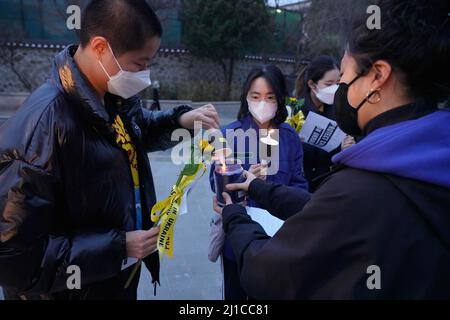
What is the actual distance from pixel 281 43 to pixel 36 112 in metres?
16.0

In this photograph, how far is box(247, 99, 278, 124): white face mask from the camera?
7.75 ft

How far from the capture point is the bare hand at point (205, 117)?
1.93 metres

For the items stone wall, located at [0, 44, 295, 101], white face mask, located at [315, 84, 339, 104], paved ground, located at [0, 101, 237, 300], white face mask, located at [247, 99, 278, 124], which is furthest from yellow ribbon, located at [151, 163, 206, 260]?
stone wall, located at [0, 44, 295, 101]

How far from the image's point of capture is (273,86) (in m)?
2.39

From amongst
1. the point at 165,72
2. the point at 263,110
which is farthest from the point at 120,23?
the point at 165,72

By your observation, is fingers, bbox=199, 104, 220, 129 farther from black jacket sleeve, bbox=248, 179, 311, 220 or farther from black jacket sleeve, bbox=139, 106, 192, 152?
black jacket sleeve, bbox=248, 179, 311, 220

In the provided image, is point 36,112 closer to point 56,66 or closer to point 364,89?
point 56,66

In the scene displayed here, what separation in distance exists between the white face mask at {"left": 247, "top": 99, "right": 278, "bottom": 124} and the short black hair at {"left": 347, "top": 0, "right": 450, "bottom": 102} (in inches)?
53.3

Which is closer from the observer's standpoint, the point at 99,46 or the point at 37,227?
the point at 37,227

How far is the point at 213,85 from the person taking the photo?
42.8 ft

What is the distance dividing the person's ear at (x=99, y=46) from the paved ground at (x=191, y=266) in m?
2.00

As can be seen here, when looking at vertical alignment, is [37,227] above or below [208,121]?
below

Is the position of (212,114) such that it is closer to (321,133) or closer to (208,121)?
(208,121)

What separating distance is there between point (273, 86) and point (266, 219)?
3.24 ft
